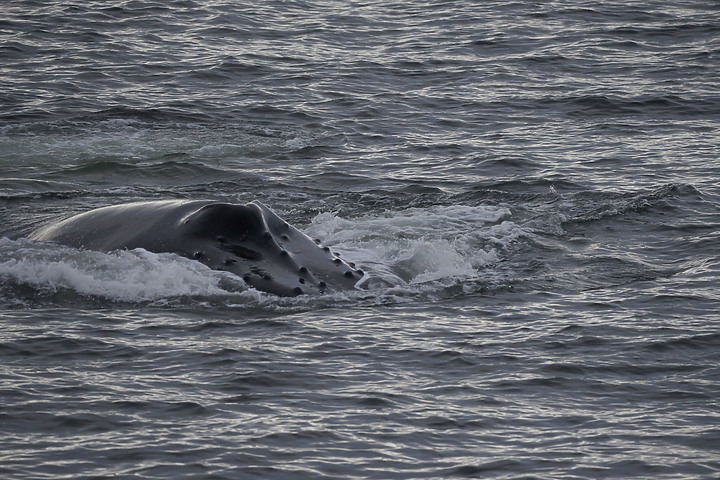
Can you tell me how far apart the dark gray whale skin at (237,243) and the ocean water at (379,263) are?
0.17m

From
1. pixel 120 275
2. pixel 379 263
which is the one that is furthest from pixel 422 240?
pixel 120 275

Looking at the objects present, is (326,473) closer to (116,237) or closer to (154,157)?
(116,237)

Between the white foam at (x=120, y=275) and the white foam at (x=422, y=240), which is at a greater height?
the white foam at (x=120, y=275)

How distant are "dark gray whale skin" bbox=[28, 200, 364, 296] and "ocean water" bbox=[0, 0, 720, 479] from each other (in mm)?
169

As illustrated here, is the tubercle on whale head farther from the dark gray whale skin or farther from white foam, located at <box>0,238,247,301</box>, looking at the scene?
white foam, located at <box>0,238,247,301</box>

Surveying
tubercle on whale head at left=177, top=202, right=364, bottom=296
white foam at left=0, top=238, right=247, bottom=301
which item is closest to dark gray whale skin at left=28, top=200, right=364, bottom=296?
tubercle on whale head at left=177, top=202, right=364, bottom=296

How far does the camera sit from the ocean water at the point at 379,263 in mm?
8633

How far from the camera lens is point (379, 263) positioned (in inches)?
515

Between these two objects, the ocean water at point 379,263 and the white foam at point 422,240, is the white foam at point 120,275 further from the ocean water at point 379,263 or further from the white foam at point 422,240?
the white foam at point 422,240

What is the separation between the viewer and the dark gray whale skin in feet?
37.3

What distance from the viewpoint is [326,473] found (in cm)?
802

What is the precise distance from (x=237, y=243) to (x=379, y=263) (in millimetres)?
2164

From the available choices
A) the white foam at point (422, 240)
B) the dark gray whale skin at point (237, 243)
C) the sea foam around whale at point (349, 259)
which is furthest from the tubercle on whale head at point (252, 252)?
the white foam at point (422, 240)

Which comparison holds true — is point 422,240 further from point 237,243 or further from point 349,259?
point 237,243
